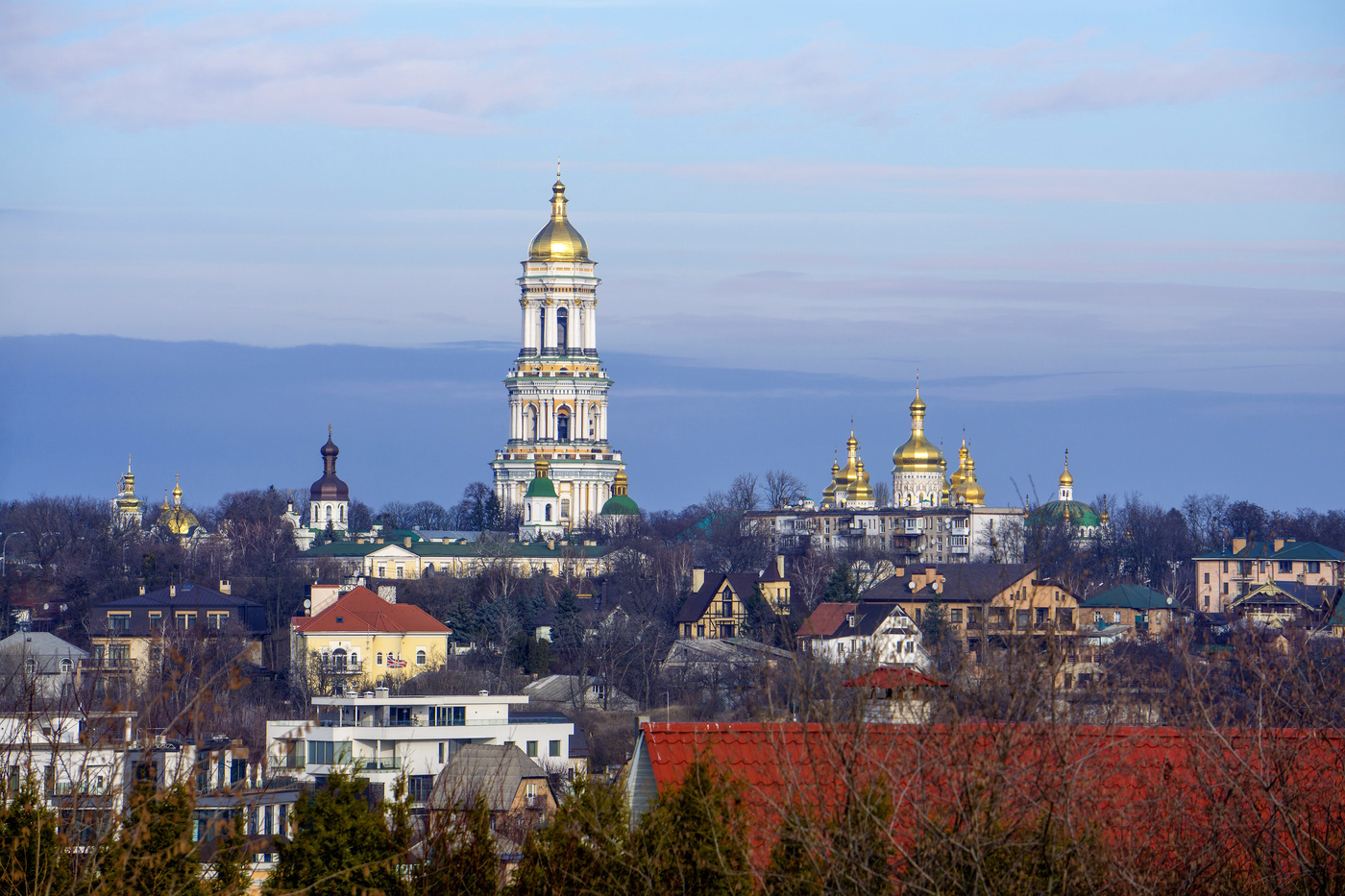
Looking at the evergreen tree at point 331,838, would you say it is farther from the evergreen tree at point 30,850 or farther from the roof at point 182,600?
the roof at point 182,600

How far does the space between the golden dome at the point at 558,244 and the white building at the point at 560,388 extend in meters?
0.06

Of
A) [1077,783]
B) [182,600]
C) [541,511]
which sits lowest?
[1077,783]

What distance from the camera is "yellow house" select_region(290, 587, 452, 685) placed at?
76.0 metres

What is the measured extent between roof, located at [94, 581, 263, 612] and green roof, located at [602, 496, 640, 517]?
167 ft

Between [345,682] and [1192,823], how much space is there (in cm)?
6210

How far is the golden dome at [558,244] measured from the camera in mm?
143250

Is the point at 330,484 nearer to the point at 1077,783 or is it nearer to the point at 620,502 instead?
the point at 620,502

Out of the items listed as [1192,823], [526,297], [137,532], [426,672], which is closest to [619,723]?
[426,672]

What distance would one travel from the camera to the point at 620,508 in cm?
13650

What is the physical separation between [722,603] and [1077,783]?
82.5m

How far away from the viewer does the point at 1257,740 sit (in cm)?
1127

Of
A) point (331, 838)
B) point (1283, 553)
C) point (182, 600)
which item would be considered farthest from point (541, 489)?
point (331, 838)

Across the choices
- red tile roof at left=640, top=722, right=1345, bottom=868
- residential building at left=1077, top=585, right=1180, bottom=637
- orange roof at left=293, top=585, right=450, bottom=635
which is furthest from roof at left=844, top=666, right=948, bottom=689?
residential building at left=1077, top=585, right=1180, bottom=637

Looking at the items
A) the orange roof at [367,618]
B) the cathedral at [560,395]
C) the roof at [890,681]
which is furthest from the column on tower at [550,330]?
the roof at [890,681]
